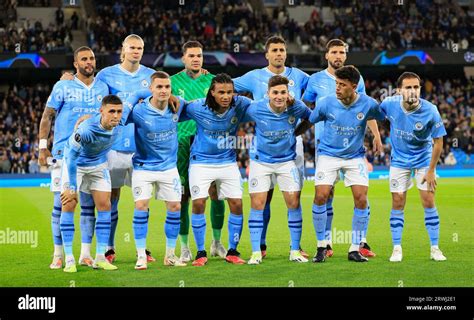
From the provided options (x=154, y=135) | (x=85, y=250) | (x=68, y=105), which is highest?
(x=68, y=105)

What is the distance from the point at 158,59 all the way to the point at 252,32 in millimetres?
4421

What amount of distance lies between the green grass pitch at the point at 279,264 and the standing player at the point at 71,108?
588mm

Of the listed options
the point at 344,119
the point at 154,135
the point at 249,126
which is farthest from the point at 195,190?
the point at 249,126

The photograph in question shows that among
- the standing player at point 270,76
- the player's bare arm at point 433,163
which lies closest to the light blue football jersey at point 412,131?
the player's bare arm at point 433,163

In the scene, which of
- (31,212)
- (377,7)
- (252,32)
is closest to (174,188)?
(31,212)

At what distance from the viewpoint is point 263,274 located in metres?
8.65

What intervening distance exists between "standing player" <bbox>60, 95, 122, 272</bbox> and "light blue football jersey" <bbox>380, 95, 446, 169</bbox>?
315 centimetres

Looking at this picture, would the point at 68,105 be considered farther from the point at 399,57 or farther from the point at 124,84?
the point at 399,57

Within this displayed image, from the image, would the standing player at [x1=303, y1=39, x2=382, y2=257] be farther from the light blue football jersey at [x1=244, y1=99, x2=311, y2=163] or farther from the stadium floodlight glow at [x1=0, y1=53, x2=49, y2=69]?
the stadium floodlight glow at [x1=0, y1=53, x2=49, y2=69]

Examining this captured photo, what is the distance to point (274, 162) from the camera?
9.58m

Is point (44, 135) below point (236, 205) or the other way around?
the other way around

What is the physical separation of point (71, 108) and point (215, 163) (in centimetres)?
180

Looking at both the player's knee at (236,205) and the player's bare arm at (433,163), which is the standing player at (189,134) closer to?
the player's knee at (236,205)

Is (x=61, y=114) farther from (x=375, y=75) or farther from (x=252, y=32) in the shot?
(x=375, y=75)
